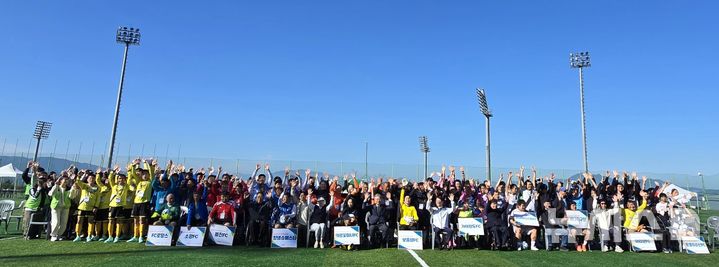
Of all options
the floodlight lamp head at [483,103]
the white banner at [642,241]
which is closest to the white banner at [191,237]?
the white banner at [642,241]

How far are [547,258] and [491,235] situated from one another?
170cm

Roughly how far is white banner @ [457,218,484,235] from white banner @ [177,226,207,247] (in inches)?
237

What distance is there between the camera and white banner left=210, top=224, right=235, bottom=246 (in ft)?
32.4

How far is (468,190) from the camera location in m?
11.7

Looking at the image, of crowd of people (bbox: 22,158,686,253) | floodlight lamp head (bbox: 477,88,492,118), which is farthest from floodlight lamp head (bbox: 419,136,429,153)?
crowd of people (bbox: 22,158,686,253)

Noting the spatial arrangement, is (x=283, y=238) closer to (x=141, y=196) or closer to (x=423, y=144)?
(x=141, y=196)

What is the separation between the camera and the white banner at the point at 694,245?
9984 millimetres

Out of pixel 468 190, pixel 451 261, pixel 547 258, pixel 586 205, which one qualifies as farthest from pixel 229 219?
pixel 586 205

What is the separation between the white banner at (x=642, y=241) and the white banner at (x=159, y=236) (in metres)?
10.7

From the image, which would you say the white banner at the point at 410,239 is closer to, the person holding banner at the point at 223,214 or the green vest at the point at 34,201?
the person holding banner at the point at 223,214

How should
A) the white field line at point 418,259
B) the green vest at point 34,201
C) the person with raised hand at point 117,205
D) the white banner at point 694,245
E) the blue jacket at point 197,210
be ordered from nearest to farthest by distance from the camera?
the white field line at point 418,259 → the white banner at point 694,245 → the blue jacket at point 197,210 → the person with raised hand at point 117,205 → the green vest at point 34,201

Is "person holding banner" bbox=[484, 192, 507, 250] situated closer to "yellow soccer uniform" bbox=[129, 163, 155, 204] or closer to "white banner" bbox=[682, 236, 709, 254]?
"white banner" bbox=[682, 236, 709, 254]

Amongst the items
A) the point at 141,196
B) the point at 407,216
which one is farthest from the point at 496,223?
the point at 141,196

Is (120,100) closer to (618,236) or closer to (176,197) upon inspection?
(176,197)
